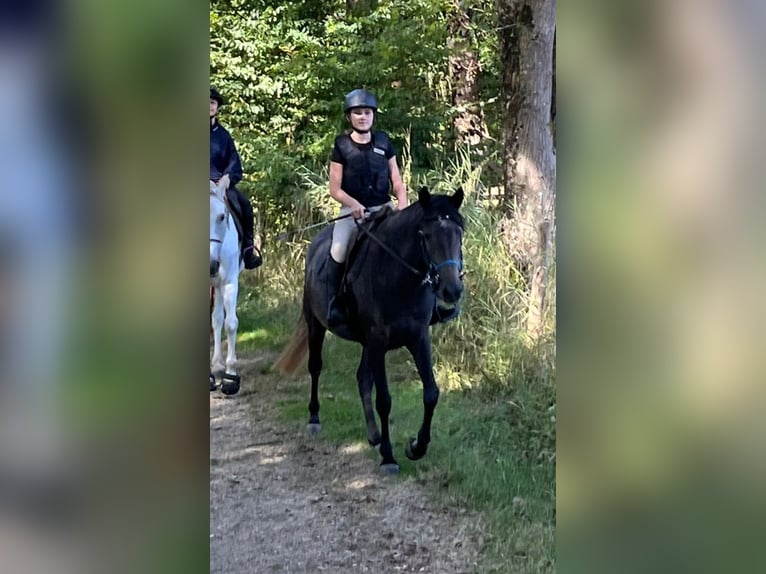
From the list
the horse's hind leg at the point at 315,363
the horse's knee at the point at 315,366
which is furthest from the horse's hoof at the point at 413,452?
the horse's knee at the point at 315,366

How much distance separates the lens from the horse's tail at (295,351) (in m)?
2.97

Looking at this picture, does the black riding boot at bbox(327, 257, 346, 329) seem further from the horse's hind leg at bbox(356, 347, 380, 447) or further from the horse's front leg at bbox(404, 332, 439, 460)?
the horse's front leg at bbox(404, 332, 439, 460)

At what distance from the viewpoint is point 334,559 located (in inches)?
109

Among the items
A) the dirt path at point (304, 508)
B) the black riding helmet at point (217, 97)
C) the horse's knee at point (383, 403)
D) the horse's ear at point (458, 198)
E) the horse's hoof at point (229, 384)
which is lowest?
the dirt path at point (304, 508)

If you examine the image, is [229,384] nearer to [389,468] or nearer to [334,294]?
[334,294]

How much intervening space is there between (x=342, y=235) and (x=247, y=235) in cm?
38

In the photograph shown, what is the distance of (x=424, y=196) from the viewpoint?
2.88 m

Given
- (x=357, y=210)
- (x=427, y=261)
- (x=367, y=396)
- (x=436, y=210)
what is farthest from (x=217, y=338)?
(x=436, y=210)

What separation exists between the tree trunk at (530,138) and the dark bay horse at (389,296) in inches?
9.6

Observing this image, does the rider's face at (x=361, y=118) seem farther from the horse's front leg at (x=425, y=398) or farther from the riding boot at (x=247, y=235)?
the horse's front leg at (x=425, y=398)
